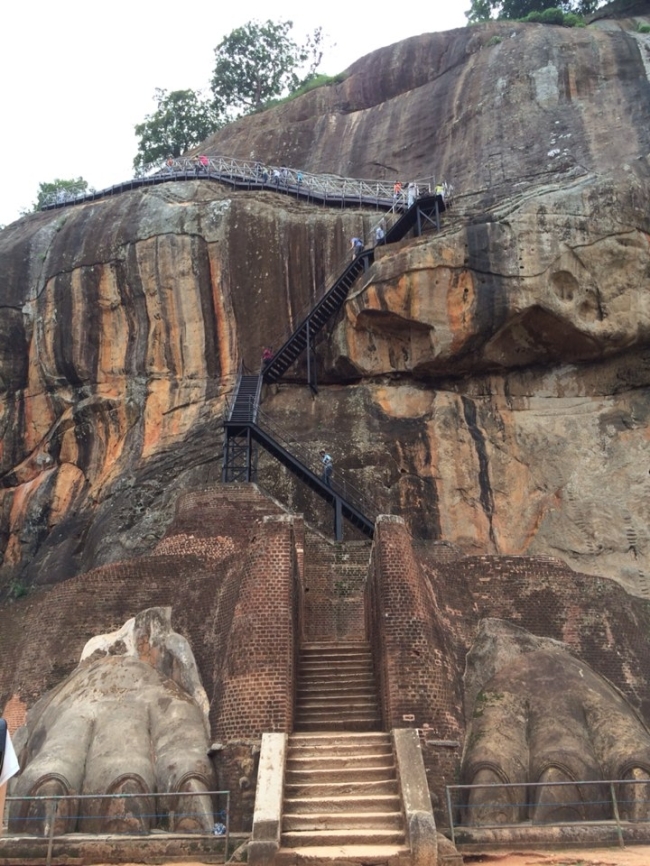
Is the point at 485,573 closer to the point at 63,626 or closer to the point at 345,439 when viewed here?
the point at 63,626

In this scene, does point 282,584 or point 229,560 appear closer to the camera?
point 282,584

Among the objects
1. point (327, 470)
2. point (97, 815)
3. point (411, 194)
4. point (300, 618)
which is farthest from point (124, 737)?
point (411, 194)

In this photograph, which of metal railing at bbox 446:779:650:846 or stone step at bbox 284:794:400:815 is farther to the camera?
metal railing at bbox 446:779:650:846

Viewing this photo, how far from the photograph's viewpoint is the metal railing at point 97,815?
37.7ft

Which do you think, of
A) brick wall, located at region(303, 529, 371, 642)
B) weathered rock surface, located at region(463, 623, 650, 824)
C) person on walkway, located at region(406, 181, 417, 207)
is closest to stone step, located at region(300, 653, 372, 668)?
weathered rock surface, located at region(463, 623, 650, 824)

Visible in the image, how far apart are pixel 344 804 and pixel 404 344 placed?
16.9 meters

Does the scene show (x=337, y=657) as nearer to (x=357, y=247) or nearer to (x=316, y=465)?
(x=316, y=465)

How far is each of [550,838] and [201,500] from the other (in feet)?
35.0

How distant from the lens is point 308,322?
27.2 metres

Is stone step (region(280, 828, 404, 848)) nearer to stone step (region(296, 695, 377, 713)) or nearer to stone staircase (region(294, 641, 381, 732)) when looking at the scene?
stone staircase (region(294, 641, 381, 732))

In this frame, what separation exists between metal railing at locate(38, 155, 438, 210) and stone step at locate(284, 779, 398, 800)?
2186cm

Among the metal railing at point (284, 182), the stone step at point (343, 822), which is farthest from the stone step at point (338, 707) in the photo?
the metal railing at point (284, 182)

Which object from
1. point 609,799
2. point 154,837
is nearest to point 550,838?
point 609,799

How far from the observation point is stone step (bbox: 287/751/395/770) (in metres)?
12.0
